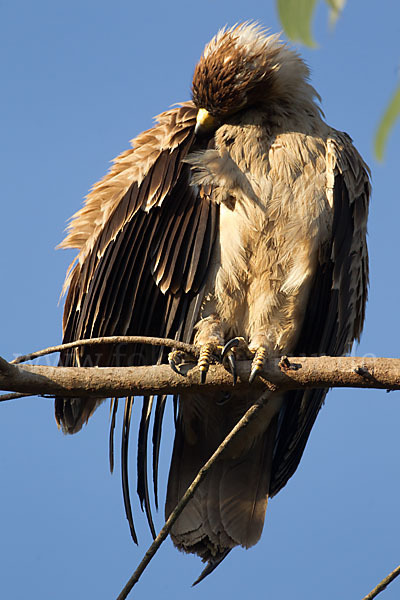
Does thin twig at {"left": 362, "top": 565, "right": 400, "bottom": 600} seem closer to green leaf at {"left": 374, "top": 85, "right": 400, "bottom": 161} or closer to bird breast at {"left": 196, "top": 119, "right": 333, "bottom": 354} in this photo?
bird breast at {"left": 196, "top": 119, "right": 333, "bottom": 354}

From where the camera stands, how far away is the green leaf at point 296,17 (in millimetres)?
820

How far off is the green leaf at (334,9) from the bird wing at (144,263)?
244cm

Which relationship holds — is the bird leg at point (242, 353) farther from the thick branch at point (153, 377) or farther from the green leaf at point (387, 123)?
the green leaf at point (387, 123)

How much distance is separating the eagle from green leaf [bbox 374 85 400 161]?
226 cm

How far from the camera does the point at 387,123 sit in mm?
874

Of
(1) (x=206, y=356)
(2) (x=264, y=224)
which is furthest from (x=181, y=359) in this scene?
(2) (x=264, y=224)

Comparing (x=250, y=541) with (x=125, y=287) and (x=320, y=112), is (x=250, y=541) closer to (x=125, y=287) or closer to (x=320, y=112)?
(x=125, y=287)

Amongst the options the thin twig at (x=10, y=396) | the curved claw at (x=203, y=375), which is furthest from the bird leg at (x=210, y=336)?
the thin twig at (x=10, y=396)

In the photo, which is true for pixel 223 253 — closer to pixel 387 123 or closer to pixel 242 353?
pixel 242 353

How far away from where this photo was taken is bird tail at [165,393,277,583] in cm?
341

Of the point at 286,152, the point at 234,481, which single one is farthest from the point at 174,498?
the point at 286,152

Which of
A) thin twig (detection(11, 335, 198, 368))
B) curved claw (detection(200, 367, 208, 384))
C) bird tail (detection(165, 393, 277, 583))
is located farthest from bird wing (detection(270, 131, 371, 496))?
thin twig (detection(11, 335, 198, 368))

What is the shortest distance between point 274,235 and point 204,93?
0.74m

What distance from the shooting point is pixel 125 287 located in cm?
330
